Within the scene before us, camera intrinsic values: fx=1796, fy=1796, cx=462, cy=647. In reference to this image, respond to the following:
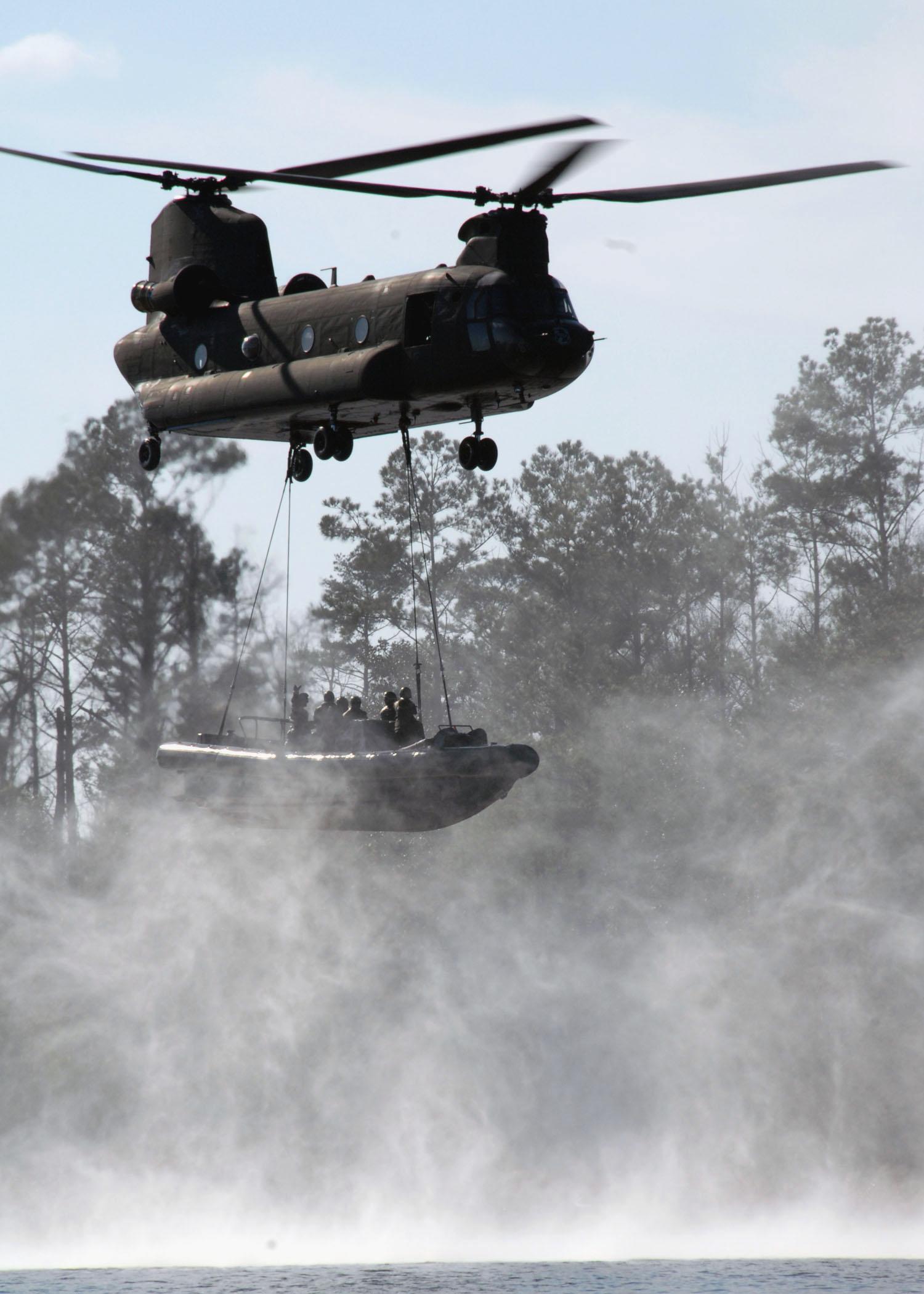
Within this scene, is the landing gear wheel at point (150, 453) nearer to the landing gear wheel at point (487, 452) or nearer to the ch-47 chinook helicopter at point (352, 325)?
the ch-47 chinook helicopter at point (352, 325)

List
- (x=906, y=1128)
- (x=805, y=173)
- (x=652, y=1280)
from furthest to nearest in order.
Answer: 1. (x=906, y=1128)
2. (x=652, y=1280)
3. (x=805, y=173)

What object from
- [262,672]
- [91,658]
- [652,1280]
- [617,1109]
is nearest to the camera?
[652,1280]

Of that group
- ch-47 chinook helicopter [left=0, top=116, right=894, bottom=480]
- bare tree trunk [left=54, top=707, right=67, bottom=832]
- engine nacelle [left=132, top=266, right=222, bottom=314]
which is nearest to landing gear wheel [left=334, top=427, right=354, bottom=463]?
ch-47 chinook helicopter [left=0, top=116, right=894, bottom=480]

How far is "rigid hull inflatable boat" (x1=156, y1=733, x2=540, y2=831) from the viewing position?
89.7 feet

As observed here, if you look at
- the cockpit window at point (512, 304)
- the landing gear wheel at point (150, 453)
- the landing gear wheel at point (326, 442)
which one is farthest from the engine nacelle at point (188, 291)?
the cockpit window at point (512, 304)

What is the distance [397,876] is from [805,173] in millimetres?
40230

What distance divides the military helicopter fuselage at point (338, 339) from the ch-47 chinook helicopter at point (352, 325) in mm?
26

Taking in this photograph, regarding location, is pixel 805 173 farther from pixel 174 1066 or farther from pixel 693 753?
pixel 174 1066

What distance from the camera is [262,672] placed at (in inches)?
2739

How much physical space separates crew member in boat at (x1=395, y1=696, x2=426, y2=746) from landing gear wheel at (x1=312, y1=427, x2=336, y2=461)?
4.08 metres

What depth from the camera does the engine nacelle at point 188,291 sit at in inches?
1176

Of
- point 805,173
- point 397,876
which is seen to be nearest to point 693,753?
point 397,876

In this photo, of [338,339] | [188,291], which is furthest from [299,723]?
[188,291]

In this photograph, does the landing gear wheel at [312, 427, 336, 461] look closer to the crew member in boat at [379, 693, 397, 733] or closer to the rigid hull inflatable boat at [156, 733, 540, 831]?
the crew member in boat at [379, 693, 397, 733]
